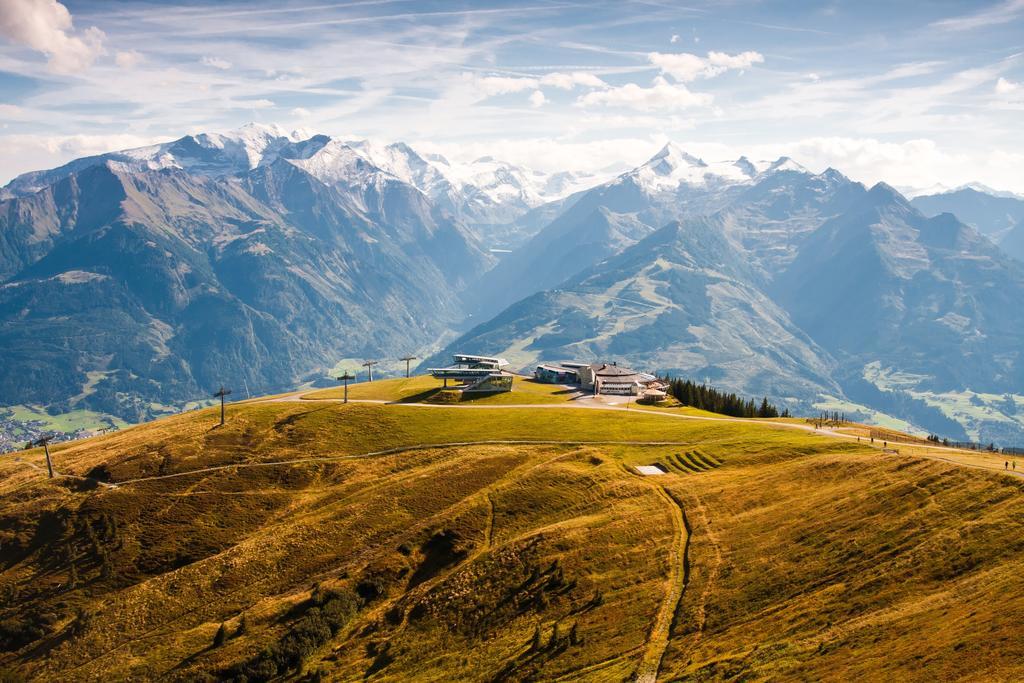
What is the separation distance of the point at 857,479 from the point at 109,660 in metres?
112

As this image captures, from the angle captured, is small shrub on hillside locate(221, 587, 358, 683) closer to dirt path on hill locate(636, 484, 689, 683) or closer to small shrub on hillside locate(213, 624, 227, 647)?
small shrub on hillside locate(213, 624, 227, 647)

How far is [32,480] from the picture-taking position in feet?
488

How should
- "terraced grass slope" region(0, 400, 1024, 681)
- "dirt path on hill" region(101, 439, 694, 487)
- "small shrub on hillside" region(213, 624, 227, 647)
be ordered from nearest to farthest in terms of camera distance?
"terraced grass slope" region(0, 400, 1024, 681) < "small shrub on hillside" region(213, 624, 227, 647) < "dirt path on hill" region(101, 439, 694, 487)

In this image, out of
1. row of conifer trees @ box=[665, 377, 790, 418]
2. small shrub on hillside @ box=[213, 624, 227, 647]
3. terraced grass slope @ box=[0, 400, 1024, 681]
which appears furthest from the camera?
row of conifer trees @ box=[665, 377, 790, 418]

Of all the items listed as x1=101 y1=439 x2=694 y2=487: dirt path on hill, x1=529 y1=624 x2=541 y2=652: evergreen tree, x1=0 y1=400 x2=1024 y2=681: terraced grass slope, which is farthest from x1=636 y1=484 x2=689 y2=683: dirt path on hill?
x1=101 y1=439 x2=694 y2=487: dirt path on hill

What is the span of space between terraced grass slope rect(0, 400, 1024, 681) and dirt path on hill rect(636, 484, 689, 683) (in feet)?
1.05

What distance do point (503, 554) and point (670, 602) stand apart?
1145 inches

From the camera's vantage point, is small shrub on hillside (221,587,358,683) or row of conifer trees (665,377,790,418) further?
row of conifer trees (665,377,790,418)

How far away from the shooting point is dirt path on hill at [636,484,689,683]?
71625mm

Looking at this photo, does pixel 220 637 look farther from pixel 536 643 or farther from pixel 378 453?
pixel 378 453

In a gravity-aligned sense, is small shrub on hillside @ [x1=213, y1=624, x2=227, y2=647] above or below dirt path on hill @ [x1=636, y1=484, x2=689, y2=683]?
below

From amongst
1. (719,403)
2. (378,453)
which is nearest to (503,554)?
(378,453)

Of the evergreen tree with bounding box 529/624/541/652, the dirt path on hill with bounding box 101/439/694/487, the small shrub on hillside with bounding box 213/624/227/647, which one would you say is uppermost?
the dirt path on hill with bounding box 101/439/694/487

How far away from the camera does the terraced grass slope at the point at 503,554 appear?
70812 mm
